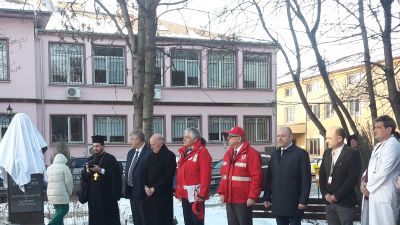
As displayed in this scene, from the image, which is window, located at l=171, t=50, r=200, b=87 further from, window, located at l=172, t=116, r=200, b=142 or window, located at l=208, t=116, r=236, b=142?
window, located at l=208, t=116, r=236, b=142

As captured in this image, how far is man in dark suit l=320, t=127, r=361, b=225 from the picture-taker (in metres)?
6.14

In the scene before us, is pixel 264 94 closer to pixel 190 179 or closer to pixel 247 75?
pixel 247 75

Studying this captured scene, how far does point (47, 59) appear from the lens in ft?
87.9

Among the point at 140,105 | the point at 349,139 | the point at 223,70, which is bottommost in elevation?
the point at 349,139

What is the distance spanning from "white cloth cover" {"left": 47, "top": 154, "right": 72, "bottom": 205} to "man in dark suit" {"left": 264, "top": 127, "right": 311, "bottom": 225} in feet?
12.9

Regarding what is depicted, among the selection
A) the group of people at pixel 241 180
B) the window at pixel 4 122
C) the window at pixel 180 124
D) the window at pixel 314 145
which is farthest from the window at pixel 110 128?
the window at pixel 314 145

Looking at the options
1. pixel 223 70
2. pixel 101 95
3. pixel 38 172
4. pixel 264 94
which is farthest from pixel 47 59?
pixel 38 172

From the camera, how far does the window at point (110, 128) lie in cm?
2822

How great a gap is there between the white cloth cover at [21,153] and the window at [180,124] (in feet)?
63.6

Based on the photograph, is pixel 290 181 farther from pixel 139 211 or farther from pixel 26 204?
pixel 26 204

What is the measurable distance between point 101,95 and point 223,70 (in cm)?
754

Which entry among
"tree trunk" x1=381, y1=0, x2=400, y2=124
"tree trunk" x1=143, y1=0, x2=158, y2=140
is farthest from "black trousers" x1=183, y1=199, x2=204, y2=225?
"tree trunk" x1=381, y1=0, x2=400, y2=124

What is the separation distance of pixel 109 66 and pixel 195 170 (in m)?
22.0

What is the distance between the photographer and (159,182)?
753 centimetres
